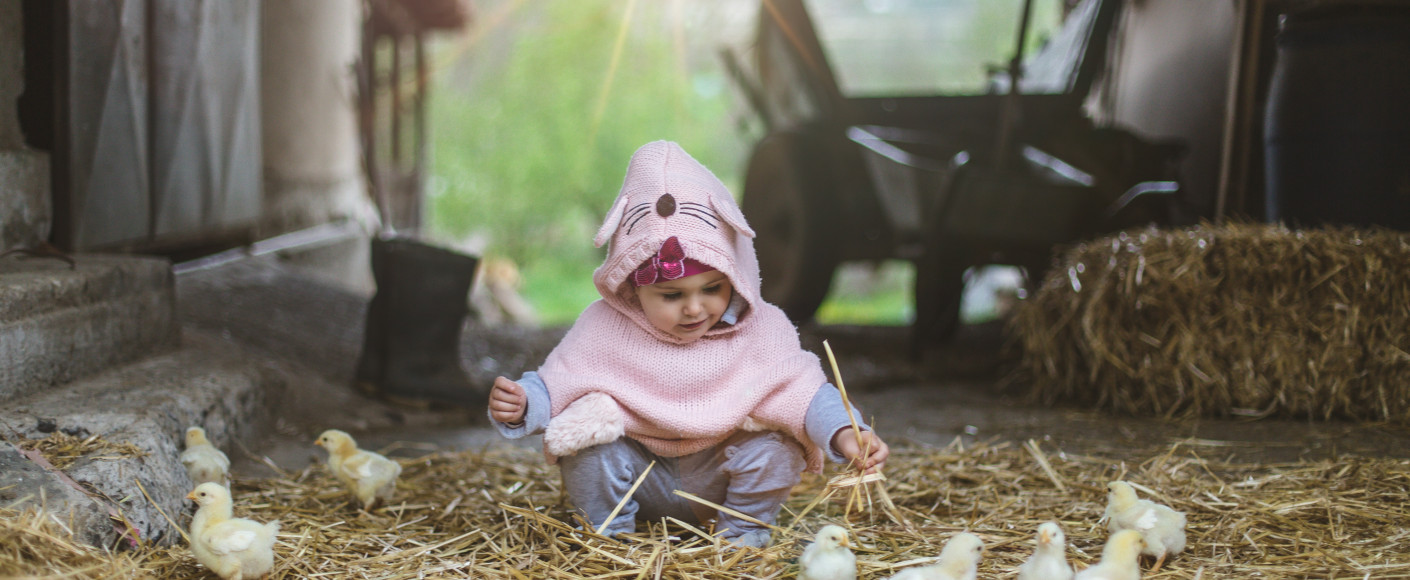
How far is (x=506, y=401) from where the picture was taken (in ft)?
6.38

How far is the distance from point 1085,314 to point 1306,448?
35.5 inches

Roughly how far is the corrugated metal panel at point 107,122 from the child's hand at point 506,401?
176 cm

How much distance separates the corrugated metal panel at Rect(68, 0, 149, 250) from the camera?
2.90 metres

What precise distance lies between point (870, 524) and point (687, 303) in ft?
2.18

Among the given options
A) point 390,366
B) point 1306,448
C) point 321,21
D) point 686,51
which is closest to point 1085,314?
point 1306,448

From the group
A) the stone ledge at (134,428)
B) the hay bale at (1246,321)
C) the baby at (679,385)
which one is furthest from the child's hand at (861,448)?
the hay bale at (1246,321)

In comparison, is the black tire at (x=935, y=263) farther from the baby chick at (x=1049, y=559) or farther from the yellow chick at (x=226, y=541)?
the yellow chick at (x=226, y=541)

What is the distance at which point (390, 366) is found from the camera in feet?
12.2

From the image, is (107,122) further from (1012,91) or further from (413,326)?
(1012,91)

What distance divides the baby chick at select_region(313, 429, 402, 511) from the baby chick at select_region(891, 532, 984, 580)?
1241 mm

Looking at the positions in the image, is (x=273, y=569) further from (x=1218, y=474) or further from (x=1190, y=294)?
(x=1190, y=294)

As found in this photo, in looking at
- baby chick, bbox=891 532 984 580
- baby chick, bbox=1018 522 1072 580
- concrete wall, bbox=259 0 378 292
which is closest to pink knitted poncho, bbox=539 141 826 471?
baby chick, bbox=891 532 984 580

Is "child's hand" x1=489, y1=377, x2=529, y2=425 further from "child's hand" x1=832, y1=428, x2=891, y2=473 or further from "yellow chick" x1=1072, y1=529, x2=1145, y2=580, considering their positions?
"yellow chick" x1=1072, y1=529, x2=1145, y2=580

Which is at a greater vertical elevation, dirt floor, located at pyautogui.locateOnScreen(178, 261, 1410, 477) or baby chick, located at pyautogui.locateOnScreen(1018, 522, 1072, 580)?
baby chick, located at pyautogui.locateOnScreen(1018, 522, 1072, 580)
